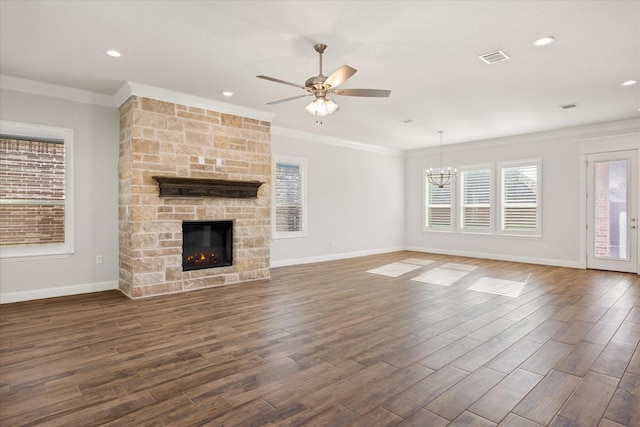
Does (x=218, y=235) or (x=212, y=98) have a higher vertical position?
(x=212, y=98)

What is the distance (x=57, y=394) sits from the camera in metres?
2.39

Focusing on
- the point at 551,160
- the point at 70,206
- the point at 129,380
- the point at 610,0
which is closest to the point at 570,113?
the point at 551,160

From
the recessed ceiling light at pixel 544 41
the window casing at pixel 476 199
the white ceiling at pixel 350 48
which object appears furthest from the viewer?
Answer: the window casing at pixel 476 199

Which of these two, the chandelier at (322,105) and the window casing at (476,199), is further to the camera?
the window casing at (476,199)

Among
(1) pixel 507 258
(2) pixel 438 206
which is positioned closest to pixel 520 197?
(1) pixel 507 258

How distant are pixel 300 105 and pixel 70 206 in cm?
375

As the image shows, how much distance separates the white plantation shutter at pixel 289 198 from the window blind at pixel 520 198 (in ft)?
15.8

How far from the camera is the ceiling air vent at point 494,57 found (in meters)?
3.80

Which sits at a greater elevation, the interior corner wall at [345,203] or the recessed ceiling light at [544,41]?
the recessed ceiling light at [544,41]

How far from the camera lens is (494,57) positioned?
3.90 meters

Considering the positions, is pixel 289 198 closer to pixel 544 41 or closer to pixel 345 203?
pixel 345 203

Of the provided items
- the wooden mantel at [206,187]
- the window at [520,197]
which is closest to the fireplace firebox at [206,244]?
the wooden mantel at [206,187]

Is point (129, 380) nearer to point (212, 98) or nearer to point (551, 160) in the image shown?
point (212, 98)

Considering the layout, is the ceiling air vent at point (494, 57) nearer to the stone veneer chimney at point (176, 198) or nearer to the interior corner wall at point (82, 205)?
the stone veneer chimney at point (176, 198)
